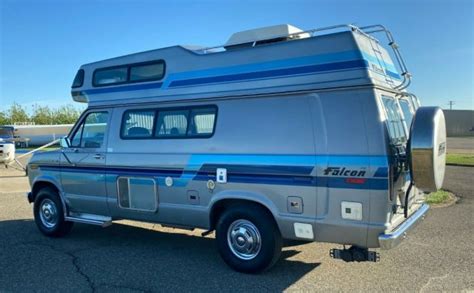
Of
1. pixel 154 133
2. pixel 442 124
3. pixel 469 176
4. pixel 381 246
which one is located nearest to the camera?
pixel 381 246

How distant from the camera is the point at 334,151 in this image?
15.4ft

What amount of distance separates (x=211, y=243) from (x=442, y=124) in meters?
3.80

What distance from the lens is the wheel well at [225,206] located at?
208 inches

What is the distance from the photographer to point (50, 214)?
24.6ft

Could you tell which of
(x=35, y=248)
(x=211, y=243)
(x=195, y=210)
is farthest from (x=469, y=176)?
(x=35, y=248)

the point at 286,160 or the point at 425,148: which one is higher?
the point at 425,148

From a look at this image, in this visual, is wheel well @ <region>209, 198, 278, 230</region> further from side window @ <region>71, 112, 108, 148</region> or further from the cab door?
side window @ <region>71, 112, 108, 148</region>

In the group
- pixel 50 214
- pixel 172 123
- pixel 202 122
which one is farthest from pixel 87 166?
pixel 202 122

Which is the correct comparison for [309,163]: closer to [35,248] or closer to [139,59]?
[139,59]

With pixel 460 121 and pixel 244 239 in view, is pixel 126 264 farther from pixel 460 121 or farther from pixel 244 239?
pixel 460 121

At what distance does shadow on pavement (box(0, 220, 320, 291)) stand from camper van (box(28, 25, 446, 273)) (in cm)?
39

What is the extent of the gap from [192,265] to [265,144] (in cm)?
193

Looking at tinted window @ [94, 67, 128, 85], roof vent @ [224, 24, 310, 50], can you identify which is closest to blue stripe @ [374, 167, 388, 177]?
roof vent @ [224, 24, 310, 50]

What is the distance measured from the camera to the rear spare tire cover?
4430 millimetres
